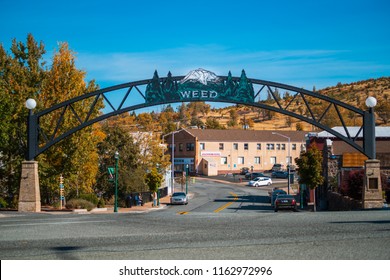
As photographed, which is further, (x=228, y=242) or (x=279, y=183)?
(x=279, y=183)

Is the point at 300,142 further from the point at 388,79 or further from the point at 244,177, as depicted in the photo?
the point at 388,79

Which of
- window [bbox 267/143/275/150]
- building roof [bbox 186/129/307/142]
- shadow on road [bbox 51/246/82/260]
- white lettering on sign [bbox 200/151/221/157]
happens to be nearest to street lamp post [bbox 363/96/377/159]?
shadow on road [bbox 51/246/82/260]

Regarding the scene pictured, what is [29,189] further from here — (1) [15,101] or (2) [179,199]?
(2) [179,199]

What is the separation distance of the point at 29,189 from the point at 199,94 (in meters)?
9.62

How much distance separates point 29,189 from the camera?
27094 millimetres

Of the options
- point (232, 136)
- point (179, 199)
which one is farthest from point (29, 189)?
point (232, 136)

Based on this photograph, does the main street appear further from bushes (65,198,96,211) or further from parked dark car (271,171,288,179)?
parked dark car (271,171,288,179)

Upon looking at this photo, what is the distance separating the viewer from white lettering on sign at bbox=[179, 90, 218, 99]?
1112 inches

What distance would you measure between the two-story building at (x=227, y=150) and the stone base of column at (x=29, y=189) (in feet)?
245

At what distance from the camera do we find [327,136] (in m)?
57.2

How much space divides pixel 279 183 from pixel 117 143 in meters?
36.3

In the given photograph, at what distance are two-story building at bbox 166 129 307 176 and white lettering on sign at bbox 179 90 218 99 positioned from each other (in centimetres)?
7294

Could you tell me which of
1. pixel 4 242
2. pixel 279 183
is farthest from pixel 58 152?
pixel 279 183
